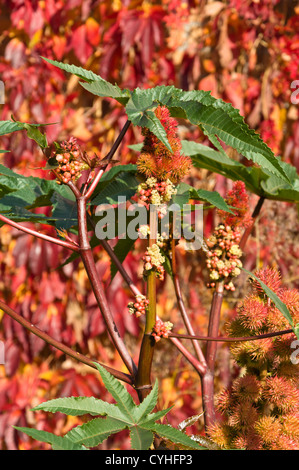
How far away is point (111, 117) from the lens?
1.77 metres

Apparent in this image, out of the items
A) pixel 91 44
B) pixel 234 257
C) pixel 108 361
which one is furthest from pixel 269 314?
pixel 91 44

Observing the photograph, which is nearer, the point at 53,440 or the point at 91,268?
the point at 53,440

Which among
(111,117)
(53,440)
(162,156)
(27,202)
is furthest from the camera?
(111,117)

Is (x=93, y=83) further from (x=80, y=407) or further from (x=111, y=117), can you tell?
(x=111, y=117)

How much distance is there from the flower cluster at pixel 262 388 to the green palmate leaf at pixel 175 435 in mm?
77

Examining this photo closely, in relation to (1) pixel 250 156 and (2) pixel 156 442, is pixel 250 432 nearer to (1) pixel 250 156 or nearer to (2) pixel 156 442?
(2) pixel 156 442

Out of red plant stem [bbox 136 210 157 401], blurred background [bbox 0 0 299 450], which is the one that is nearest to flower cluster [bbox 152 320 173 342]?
red plant stem [bbox 136 210 157 401]

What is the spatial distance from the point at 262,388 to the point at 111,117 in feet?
4.80

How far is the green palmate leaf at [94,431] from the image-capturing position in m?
0.36

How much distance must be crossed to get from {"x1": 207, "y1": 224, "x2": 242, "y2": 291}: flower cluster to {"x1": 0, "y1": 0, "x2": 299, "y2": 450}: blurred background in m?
1.16

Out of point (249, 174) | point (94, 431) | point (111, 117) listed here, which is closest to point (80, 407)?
point (94, 431)

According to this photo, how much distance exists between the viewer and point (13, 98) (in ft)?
5.88

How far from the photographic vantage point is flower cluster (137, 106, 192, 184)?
1.40ft

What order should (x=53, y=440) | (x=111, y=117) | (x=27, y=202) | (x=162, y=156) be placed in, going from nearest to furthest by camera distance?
1. (x=53, y=440)
2. (x=162, y=156)
3. (x=27, y=202)
4. (x=111, y=117)
